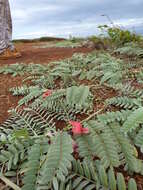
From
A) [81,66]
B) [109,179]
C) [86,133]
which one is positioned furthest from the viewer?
[81,66]

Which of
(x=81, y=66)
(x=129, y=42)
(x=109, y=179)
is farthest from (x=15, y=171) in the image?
(x=129, y=42)

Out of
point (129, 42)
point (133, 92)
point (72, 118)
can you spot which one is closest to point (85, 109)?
point (72, 118)

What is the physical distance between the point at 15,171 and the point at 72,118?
45cm

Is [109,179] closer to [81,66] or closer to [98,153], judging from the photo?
[98,153]

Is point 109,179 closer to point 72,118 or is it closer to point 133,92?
point 72,118

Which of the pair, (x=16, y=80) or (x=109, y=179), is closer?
(x=109, y=179)

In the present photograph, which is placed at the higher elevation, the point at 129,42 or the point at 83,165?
the point at 129,42

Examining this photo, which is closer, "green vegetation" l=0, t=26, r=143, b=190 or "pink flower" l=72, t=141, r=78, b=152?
"green vegetation" l=0, t=26, r=143, b=190

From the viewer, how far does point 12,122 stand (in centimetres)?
148

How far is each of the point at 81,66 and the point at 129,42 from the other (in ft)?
5.35

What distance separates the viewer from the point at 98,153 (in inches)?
39.3

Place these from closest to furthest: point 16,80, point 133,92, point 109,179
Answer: point 109,179
point 133,92
point 16,80

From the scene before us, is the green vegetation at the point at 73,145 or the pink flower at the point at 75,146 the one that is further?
the pink flower at the point at 75,146

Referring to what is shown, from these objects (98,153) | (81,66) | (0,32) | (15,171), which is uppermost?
(0,32)
